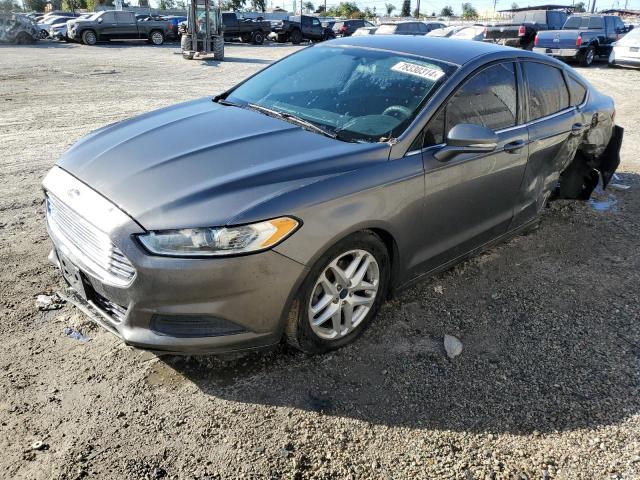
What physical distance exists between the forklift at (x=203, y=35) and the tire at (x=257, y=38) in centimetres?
1186

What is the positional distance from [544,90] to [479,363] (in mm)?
2402

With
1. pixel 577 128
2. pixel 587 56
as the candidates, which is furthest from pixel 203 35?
pixel 577 128

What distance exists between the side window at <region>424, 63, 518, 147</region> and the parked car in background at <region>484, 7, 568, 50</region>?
16.1 meters

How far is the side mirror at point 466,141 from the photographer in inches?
121

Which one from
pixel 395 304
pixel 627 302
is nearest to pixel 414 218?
pixel 395 304

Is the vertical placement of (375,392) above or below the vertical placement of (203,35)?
below

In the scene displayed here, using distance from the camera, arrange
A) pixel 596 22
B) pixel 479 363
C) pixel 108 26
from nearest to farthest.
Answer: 1. pixel 479 363
2. pixel 596 22
3. pixel 108 26

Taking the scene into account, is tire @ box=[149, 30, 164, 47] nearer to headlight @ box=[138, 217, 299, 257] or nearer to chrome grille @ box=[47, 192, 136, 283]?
chrome grille @ box=[47, 192, 136, 283]

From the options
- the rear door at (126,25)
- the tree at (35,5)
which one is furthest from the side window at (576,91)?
the tree at (35,5)

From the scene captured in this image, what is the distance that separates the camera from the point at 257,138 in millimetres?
3043

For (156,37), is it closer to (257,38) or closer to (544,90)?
(257,38)

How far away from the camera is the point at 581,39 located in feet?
55.8

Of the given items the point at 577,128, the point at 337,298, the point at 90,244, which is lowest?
the point at 337,298

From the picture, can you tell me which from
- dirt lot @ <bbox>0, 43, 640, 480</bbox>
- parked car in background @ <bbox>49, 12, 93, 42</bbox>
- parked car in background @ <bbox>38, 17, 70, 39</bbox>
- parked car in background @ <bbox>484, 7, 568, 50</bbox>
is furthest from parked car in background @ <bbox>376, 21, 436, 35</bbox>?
dirt lot @ <bbox>0, 43, 640, 480</bbox>
